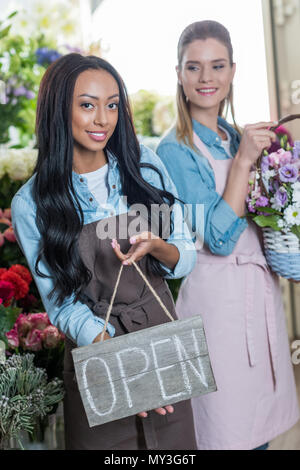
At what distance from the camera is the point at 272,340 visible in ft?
4.53

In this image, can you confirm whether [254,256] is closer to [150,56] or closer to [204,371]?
[204,371]

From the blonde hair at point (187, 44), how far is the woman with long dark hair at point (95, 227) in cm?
19

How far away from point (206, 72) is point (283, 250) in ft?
1.53

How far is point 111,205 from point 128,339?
318mm

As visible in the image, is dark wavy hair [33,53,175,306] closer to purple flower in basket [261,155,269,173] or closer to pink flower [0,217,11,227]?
purple flower in basket [261,155,269,173]

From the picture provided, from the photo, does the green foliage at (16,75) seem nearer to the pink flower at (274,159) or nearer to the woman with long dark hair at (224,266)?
the woman with long dark hair at (224,266)

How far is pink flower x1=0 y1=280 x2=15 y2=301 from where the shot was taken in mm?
1303

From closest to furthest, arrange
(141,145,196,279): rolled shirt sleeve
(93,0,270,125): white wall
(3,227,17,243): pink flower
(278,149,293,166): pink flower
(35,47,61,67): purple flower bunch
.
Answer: (141,145,196,279): rolled shirt sleeve, (278,149,293,166): pink flower, (3,227,17,243): pink flower, (35,47,61,67): purple flower bunch, (93,0,270,125): white wall

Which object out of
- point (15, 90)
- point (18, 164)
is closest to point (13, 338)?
point (18, 164)

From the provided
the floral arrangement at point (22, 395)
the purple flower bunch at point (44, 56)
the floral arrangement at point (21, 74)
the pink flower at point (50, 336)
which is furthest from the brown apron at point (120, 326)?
the purple flower bunch at point (44, 56)

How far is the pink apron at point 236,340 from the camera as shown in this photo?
4.41 feet

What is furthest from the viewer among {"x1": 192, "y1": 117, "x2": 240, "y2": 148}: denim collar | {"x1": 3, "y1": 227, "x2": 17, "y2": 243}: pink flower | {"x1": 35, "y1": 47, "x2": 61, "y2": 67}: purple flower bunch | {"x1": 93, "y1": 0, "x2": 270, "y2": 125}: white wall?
{"x1": 93, "y1": 0, "x2": 270, "y2": 125}: white wall

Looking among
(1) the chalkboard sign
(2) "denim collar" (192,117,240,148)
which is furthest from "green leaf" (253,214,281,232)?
(1) the chalkboard sign

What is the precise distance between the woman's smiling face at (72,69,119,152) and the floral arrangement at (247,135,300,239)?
41 cm
